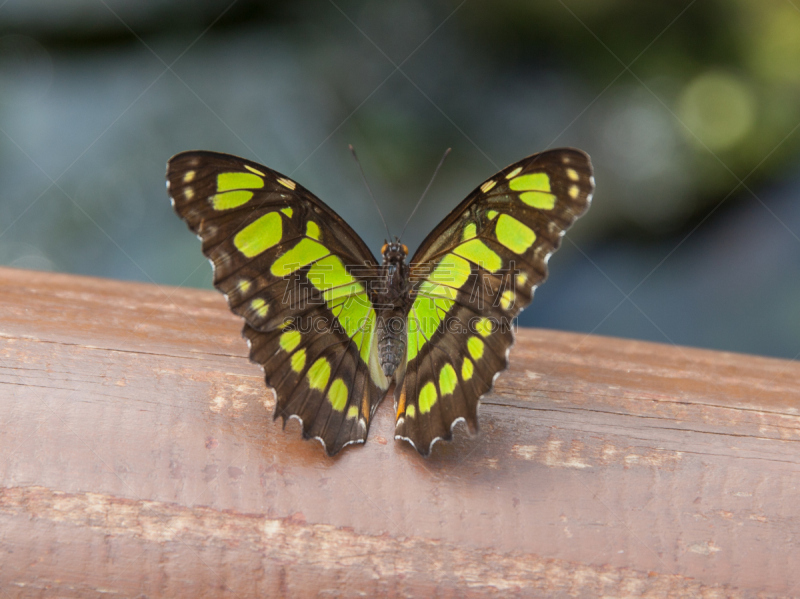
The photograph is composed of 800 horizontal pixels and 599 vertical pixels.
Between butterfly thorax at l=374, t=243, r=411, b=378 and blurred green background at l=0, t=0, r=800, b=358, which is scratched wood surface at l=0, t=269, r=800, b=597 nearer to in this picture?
butterfly thorax at l=374, t=243, r=411, b=378

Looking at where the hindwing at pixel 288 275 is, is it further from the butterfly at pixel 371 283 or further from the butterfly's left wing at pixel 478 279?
the butterfly's left wing at pixel 478 279

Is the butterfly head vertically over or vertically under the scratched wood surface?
over

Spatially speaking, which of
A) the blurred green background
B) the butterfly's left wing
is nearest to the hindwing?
the butterfly's left wing

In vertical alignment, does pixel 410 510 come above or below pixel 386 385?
below

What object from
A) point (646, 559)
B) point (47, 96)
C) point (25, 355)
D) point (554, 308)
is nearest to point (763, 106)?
point (554, 308)

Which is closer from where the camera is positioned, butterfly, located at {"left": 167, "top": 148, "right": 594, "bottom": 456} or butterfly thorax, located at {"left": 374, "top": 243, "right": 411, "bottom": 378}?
butterfly, located at {"left": 167, "top": 148, "right": 594, "bottom": 456}

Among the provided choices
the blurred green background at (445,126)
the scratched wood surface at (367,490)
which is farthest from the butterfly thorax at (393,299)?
the blurred green background at (445,126)

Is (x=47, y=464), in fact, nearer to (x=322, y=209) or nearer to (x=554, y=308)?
(x=322, y=209)
